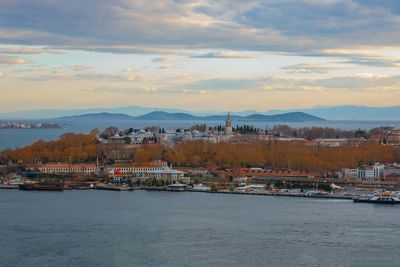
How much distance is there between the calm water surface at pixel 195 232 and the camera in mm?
10039

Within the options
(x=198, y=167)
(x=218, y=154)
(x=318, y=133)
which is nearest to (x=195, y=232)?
(x=198, y=167)

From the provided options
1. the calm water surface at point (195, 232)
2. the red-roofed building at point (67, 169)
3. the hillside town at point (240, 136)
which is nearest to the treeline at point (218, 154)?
the red-roofed building at point (67, 169)

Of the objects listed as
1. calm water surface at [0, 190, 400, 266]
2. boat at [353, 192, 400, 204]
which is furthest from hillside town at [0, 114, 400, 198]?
calm water surface at [0, 190, 400, 266]

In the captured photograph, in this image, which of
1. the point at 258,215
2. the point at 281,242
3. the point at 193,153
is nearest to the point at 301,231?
the point at 281,242

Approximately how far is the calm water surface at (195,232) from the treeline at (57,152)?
317 inches

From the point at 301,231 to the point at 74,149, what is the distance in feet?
49.4

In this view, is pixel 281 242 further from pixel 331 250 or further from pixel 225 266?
pixel 225 266

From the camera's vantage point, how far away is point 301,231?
12031mm

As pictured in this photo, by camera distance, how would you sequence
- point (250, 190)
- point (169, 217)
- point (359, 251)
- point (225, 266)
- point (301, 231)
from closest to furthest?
point (225, 266)
point (359, 251)
point (301, 231)
point (169, 217)
point (250, 190)

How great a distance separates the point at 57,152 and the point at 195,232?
47.1 feet

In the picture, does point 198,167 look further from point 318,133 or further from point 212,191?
point 318,133

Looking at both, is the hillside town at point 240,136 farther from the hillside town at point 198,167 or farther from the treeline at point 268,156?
the treeline at point 268,156

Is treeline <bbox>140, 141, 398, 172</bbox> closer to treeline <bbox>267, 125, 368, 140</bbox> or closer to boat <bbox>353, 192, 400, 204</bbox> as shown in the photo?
boat <bbox>353, 192, 400, 204</bbox>

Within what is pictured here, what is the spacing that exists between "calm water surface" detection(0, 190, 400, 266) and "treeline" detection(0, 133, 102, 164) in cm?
805
